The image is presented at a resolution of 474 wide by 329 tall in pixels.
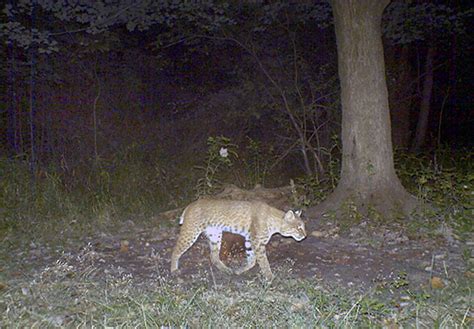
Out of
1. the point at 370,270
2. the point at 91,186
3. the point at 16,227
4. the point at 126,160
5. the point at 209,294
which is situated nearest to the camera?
the point at 209,294

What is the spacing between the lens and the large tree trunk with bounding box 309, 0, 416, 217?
368 inches

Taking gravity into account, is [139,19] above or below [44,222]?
above

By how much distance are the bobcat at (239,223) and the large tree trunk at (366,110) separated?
94.6 inches

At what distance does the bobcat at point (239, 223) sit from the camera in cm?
714

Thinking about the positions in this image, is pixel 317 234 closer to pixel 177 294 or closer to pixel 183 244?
pixel 183 244

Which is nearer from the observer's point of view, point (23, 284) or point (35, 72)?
point (23, 284)

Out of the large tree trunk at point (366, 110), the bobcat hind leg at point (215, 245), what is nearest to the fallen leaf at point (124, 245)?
the bobcat hind leg at point (215, 245)

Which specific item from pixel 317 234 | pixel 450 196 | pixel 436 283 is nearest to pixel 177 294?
pixel 436 283

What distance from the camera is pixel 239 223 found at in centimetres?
717

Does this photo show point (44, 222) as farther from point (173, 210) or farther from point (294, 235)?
point (294, 235)

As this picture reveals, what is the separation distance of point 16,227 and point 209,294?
4522 millimetres

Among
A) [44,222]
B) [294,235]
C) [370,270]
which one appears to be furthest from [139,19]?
[370,270]

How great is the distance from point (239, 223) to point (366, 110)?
317 cm

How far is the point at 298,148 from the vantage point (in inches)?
533
